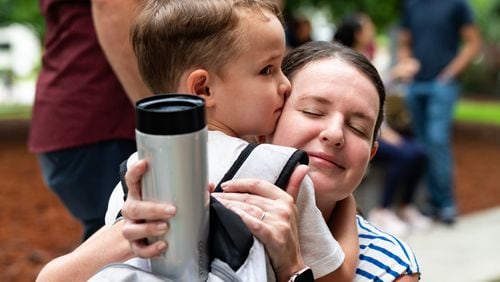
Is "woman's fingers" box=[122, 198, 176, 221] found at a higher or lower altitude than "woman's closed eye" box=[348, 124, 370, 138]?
lower

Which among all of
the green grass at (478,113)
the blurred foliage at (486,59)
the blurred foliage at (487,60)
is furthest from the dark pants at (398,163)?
the blurred foliage at (487,60)

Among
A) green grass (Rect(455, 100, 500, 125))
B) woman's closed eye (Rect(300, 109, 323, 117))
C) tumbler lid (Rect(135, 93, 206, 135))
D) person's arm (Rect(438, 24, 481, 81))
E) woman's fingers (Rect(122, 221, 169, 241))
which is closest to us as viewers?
tumbler lid (Rect(135, 93, 206, 135))

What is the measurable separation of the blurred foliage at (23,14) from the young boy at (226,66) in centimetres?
810

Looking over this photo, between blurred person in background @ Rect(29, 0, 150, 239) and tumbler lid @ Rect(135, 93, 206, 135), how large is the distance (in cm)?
147

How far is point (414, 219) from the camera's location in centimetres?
704

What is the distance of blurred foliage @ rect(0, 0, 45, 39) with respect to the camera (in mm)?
9664

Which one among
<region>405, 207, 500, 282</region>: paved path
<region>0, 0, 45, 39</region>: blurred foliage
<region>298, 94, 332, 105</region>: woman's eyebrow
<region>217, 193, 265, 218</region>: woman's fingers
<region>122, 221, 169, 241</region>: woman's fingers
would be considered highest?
<region>0, 0, 45, 39</region>: blurred foliage

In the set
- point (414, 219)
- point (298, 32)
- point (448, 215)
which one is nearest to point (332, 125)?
point (414, 219)

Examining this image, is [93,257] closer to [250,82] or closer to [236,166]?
[236,166]

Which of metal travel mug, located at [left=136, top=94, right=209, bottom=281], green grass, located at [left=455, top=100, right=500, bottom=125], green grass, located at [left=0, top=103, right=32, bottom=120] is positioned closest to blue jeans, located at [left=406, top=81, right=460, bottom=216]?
metal travel mug, located at [left=136, top=94, right=209, bottom=281]

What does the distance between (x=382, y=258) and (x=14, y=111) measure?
47.4 ft

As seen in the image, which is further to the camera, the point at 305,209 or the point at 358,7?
the point at 358,7

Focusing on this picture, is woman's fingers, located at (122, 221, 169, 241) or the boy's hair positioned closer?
woman's fingers, located at (122, 221, 169, 241)

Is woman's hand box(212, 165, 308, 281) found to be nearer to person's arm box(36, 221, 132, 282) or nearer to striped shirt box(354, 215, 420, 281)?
person's arm box(36, 221, 132, 282)
